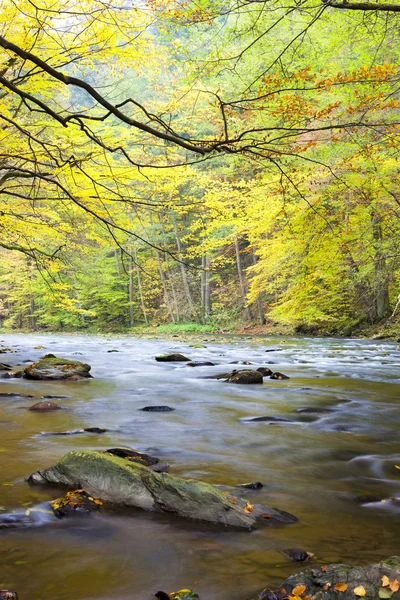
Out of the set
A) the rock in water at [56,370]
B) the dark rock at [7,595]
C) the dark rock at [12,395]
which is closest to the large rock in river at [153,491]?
the dark rock at [7,595]

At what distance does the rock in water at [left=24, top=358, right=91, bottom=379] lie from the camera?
7.18 metres

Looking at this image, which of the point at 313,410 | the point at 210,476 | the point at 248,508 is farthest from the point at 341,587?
the point at 313,410

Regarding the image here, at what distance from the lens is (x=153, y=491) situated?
2338 mm

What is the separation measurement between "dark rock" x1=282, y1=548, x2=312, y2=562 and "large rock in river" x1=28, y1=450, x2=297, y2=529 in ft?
0.88

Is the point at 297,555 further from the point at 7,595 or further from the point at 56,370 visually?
the point at 56,370

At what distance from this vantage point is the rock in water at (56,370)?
23.6 feet

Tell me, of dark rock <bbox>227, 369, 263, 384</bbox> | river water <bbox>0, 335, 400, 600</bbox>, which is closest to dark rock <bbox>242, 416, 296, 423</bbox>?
river water <bbox>0, 335, 400, 600</bbox>

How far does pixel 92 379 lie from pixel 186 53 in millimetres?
5548

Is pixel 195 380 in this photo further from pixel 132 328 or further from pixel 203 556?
pixel 132 328

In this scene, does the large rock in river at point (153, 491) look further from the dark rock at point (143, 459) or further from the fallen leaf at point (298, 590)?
the fallen leaf at point (298, 590)

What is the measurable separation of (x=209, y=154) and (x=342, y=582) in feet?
9.64

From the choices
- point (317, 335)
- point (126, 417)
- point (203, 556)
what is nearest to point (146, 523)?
point (203, 556)

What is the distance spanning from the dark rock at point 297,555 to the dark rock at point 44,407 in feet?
11.2

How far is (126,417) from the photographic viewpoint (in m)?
4.65
